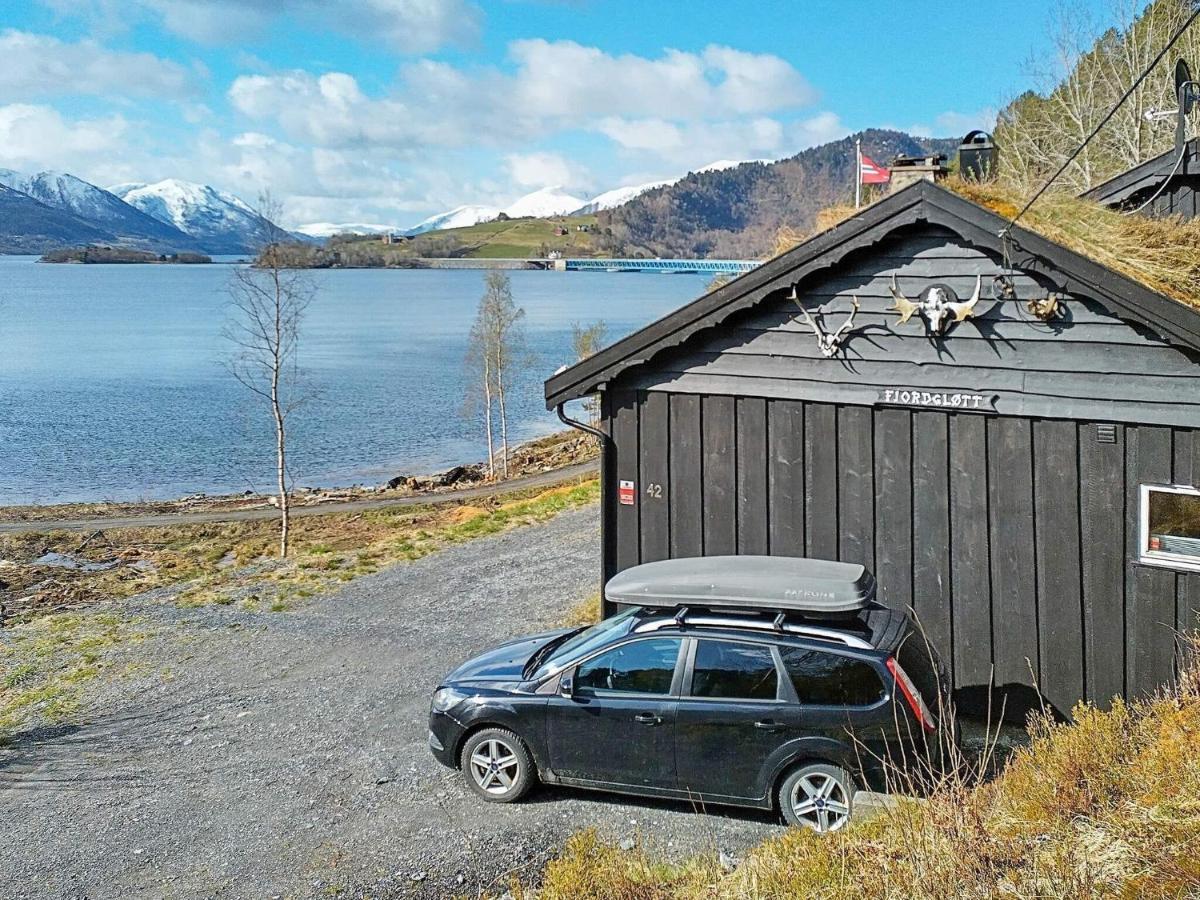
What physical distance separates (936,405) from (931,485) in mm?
808

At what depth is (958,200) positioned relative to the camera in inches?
372

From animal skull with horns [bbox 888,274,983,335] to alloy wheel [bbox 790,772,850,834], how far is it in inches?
184

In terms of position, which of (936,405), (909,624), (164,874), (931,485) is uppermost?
(936,405)

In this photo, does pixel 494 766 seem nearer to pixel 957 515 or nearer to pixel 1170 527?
pixel 957 515

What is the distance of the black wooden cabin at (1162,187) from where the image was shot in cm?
1392

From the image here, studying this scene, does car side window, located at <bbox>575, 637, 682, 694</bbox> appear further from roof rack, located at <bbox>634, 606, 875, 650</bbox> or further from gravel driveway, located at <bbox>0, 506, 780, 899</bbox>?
gravel driveway, located at <bbox>0, 506, 780, 899</bbox>

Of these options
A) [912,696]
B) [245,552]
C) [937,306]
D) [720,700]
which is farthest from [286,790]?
[245,552]

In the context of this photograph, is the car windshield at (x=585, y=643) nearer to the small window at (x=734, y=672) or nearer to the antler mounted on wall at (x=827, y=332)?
the small window at (x=734, y=672)

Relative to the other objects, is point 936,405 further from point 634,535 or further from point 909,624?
point 634,535

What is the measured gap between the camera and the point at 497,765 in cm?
871

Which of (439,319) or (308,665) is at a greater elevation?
(439,319)

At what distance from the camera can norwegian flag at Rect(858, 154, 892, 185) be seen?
12.7 meters

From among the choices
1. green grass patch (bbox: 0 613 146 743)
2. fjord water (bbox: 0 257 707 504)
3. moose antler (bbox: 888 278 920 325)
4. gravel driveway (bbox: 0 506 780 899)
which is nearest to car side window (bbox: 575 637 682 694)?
gravel driveway (bbox: 0 506 780 899)

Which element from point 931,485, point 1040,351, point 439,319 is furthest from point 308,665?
point 439,319
